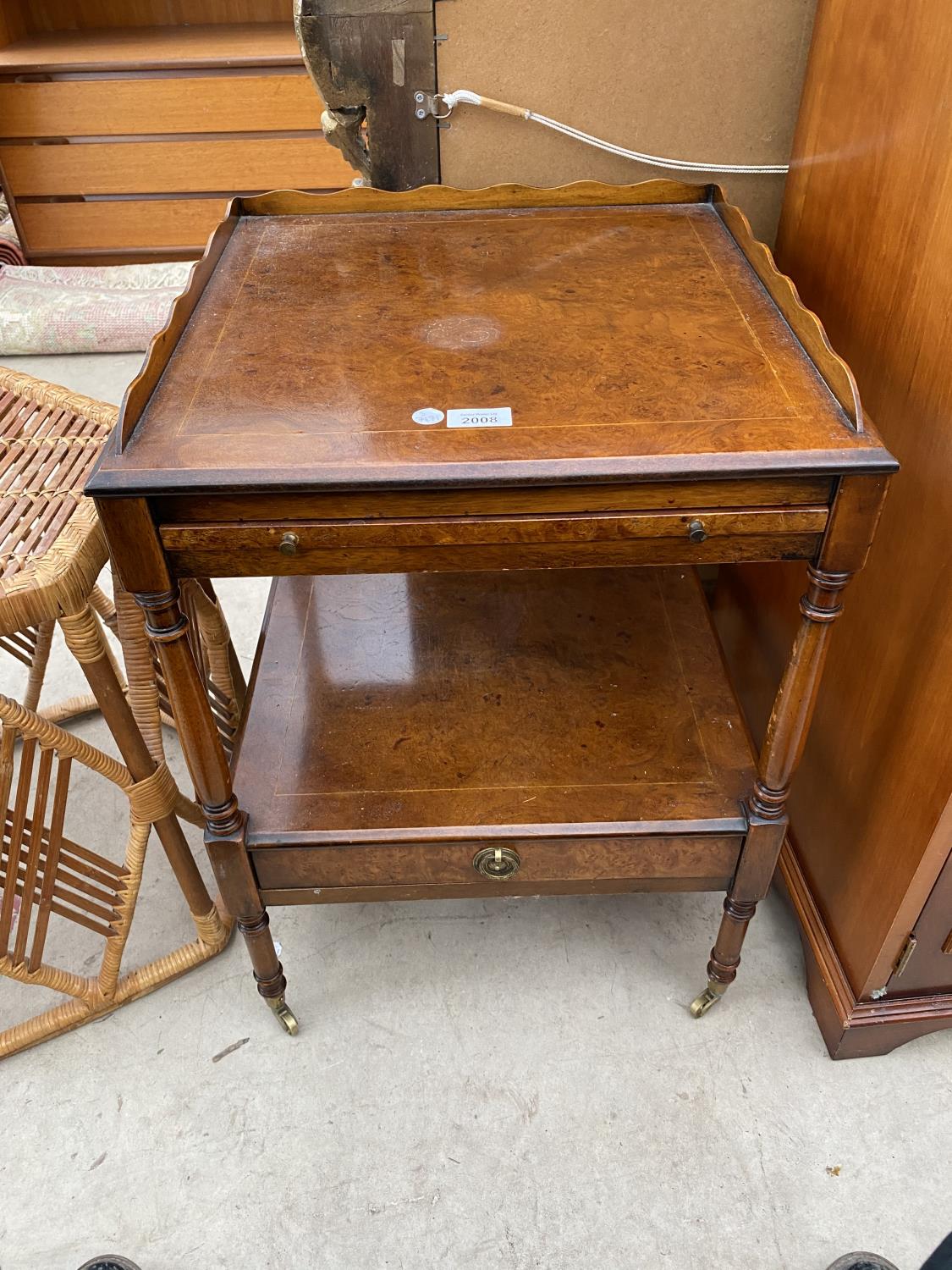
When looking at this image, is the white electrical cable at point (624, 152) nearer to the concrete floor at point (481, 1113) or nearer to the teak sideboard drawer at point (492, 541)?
the teak sideboard drawer at point (492, 541)

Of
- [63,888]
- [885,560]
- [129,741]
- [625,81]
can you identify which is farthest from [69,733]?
[625,81]

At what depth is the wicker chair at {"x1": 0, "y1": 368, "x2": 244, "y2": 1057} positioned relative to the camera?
3.89 ft

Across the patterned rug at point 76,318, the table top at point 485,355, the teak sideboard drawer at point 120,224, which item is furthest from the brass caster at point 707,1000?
the teak sideboard drawer at point 120,224

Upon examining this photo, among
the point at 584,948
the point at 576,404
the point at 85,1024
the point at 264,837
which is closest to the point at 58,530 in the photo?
the point at 264,837

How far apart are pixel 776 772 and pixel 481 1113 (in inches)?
26.1

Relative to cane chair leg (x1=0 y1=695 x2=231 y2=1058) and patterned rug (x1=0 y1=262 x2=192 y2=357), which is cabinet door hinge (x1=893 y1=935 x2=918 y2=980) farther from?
patterned rug (x1=0 y1=262 x2=192 y2=357)

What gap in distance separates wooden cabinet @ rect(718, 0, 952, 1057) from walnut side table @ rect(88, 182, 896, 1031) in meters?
0.13

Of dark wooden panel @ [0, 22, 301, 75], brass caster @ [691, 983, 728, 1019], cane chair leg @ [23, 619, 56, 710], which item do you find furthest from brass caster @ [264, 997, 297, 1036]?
dark wooden panel @ [0, 22, 301, 75]

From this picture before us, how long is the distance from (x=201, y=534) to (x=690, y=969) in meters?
1.07

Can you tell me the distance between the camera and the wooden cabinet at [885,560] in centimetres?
107

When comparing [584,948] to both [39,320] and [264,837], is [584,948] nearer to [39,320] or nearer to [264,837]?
[264,837]

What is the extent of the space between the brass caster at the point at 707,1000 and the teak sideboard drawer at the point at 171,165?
3222 millimetres

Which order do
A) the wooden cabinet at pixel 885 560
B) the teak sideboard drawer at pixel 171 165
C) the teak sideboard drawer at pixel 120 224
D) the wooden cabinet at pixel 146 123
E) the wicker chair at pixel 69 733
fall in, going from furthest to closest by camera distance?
the teak sideboard drawer at pixel 120 224 → the teak sideboard drawer at pixel 171 165 → the wooden cabinet at pixel 146 123 → the wicker chair at pixel 69 733 → the wooden cabinet at pixel 885 560

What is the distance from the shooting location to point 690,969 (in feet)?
5.07
